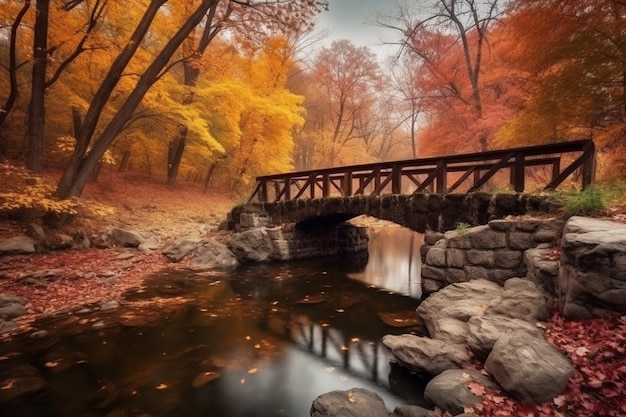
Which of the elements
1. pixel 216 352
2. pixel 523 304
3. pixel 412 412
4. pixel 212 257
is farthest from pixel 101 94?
pixel 523 304

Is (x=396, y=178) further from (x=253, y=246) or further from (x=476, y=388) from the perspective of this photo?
Answer: (x=476, y=388)

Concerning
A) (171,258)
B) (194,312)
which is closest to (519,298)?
(194,312)

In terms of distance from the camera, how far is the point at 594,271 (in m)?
3.38

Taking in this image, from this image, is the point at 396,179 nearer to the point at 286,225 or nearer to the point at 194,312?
the point at 286,225

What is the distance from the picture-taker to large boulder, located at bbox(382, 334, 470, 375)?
385 centimetres

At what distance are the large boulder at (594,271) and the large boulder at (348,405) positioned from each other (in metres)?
2.54

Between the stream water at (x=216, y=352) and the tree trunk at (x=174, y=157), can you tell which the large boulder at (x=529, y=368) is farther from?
the tree trunk at (x=174, y=157)

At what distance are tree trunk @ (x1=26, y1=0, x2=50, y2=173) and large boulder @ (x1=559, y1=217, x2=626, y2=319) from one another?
42.1 feet

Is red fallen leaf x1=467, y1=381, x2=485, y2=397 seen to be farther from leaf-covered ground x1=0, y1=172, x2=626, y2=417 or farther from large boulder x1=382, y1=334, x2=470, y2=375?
large boulder x1=382, y1=334, x2=470, y2=375

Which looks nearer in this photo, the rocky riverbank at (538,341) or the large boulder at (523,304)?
the rocky riverbank at (538,341)

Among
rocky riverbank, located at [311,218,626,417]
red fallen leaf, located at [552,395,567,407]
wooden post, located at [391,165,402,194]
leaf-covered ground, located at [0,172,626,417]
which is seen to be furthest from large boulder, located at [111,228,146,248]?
red fallen leaf, located at [552,395,567,407]

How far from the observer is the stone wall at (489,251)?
215 inches

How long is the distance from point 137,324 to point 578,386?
633 cm

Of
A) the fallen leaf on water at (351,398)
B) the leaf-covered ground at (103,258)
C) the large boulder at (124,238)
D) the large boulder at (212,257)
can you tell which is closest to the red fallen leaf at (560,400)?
the fallen leaf on water at (351,398)
